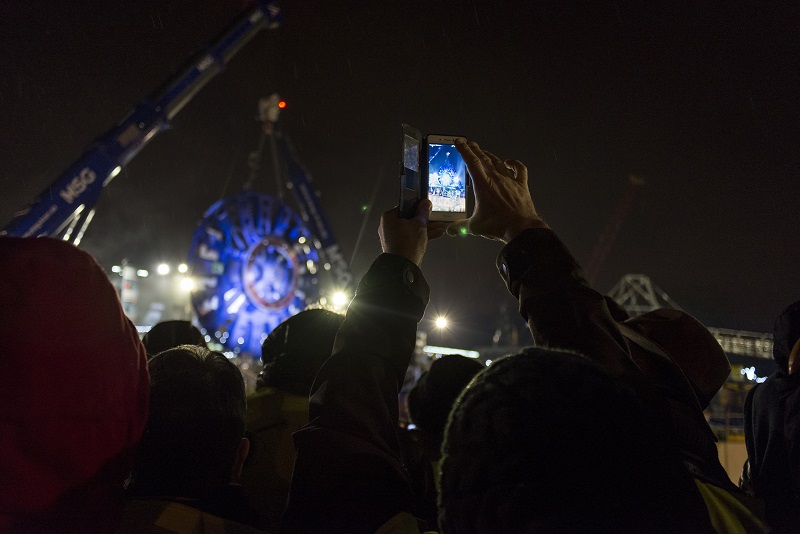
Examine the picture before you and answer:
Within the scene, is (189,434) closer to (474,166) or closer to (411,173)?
(411,173)

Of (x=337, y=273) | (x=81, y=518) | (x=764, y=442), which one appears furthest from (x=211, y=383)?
(x=337, y=273)

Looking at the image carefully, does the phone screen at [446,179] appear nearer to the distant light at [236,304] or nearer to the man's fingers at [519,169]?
the man's fingers at [519,169]

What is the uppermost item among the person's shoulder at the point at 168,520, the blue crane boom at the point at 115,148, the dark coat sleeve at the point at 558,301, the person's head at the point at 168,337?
the blue crane boom at the point at 115,148

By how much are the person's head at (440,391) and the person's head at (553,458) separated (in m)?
2.43

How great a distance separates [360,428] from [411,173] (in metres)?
1.04

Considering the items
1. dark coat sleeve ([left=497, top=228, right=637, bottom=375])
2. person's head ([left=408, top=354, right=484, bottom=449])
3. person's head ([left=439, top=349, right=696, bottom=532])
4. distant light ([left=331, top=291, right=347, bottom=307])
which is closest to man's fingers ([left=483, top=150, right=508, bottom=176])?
dark coat sleeve ([left=497, top=228, right=637, bottom=375])

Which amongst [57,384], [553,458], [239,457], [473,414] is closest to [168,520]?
[239,457]

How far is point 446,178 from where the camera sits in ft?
7.37

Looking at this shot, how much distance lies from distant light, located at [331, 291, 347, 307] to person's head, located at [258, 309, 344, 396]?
2348 cm

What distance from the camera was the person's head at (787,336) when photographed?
269 cm

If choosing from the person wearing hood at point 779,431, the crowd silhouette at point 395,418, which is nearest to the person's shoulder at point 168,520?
the crowd silhouette at point 395,418

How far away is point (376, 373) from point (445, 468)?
46cm

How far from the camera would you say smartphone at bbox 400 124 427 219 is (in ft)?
6.24

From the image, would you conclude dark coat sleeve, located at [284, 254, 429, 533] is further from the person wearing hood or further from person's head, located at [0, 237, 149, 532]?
the person wearing hood
